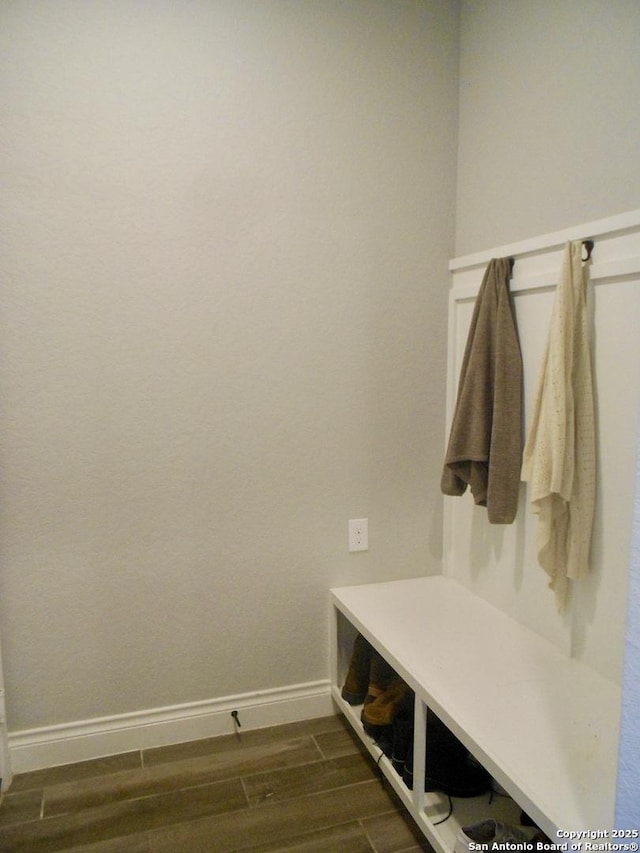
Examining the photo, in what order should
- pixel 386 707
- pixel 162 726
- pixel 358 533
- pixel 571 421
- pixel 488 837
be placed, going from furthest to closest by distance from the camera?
pixel 358 533 → pixel 162 726 → pixel 386 707 → pixel 571 421 → pixel 488 837

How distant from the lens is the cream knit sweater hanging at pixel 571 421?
1573 millimetres

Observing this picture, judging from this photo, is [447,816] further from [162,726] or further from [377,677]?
[162,726]

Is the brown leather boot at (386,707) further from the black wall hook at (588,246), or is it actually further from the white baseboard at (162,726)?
the black wall hook at (588,246)

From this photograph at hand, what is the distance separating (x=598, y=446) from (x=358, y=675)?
1.15m

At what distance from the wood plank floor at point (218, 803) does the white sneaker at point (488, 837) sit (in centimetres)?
22

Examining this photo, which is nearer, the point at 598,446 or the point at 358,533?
the point at 598,446

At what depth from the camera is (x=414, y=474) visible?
2262mm

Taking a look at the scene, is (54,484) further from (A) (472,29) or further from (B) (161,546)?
(A) (472,29)

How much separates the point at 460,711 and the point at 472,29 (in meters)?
2.12

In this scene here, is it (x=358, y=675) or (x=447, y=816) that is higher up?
(x=358, y=675)

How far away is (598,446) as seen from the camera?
1.59 metres

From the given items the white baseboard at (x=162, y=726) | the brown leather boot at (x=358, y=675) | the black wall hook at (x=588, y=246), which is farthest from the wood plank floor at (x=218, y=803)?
the black wall hook at (x=588, y=246)

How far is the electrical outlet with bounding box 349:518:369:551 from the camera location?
86.7 inches

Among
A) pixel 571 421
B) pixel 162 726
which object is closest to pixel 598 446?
pixel 571 421
